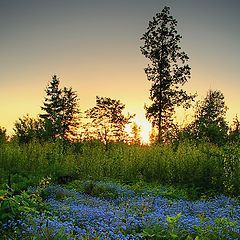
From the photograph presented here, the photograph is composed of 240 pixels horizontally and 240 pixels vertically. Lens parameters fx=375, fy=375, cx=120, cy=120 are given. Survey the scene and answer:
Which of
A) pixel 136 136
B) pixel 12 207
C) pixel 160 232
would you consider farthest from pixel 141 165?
pixel 136 136

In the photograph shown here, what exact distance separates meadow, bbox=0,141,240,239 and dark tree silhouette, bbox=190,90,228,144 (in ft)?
16.7

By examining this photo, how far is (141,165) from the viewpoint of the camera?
1249 cm

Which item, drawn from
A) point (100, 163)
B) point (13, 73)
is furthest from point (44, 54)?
point (100, 163)

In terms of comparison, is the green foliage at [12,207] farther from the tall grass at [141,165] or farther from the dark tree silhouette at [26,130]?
the dark tree silhouette at [26,130]

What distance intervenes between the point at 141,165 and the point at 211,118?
18881 millimetres

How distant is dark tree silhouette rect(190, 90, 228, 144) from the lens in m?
18.2

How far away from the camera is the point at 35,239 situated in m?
4.29

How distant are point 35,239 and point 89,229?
1.36 meters

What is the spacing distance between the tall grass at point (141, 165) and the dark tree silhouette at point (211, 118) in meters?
5.31

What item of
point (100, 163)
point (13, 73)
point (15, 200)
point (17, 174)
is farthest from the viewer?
point (13, 73)

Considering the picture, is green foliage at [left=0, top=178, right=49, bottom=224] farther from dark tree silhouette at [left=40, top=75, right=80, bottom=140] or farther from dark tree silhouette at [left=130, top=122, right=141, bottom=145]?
dark tree silhouette at [left=40, top=75, right=80, bottom=140]

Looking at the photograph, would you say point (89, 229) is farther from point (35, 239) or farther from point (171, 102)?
point (171, 102)

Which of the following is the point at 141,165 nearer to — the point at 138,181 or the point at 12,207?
the point at 138,181

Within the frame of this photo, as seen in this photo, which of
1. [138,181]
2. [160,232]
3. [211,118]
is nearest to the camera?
[160,232]
